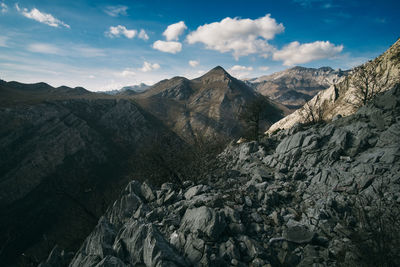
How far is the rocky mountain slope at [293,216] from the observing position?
946 centimetres

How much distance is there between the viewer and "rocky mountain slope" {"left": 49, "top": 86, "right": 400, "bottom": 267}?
372 inches

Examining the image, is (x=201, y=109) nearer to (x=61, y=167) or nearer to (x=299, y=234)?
(x=61, y=167)

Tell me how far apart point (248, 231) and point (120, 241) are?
8.98 meters

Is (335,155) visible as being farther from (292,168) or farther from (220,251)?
(220,251)

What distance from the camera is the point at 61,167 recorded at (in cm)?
6544

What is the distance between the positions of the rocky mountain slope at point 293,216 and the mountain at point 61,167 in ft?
49.1

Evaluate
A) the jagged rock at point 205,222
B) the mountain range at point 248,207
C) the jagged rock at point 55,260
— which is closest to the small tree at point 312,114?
the mountain range at point 248,207

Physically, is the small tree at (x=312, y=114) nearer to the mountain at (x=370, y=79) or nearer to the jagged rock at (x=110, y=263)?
the mountain at (x=370, y=79)

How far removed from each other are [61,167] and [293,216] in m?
79.9

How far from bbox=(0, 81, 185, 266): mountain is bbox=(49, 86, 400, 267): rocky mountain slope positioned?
590 inches

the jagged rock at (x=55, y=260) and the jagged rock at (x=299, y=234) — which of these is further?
the jagged rock at (x=55, y=260)

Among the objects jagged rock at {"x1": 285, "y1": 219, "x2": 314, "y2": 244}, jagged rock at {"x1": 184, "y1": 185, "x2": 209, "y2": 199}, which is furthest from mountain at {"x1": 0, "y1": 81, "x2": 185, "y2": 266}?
jagged rock at {"x1": 285, "y1": 219, "x2": 314, "y2": 244}

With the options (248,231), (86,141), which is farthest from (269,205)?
(86,141)

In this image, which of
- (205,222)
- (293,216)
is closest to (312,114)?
(293,216)
